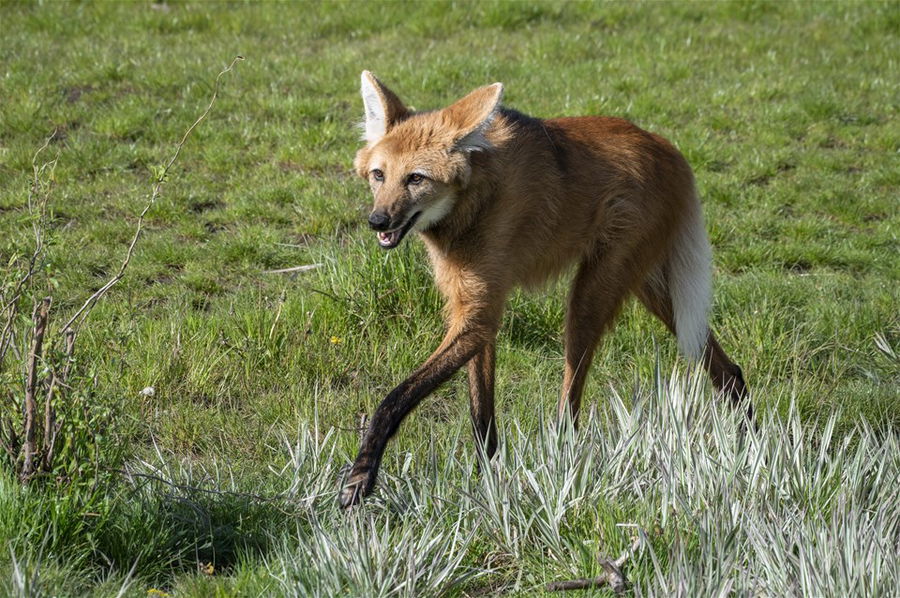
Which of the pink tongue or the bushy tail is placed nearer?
the pink tongue

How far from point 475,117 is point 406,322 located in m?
1.33

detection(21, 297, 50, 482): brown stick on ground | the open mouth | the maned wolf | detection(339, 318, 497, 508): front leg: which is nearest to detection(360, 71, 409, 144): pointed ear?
the maned wolf

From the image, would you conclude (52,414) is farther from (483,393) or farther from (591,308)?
(591,308)

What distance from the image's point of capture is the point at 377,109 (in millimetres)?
4004

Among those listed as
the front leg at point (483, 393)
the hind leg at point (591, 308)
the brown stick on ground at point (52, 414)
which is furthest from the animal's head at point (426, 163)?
the brown stick on ground at point (52, 414)

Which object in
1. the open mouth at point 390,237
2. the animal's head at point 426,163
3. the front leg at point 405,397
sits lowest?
the front leg at point 405,397

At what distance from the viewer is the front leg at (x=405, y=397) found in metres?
3.30

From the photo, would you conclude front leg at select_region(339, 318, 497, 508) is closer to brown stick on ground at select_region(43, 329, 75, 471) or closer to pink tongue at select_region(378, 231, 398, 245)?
pink tongue at select_region(378, 231, 398, 245)

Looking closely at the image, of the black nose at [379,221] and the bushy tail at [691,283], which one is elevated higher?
the black nose at [379,221]

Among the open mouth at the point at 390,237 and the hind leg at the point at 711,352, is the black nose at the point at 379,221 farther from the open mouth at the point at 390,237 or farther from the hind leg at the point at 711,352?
the hind leg at the point at 711,352

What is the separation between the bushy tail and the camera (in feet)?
14.5

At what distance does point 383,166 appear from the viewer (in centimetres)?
378

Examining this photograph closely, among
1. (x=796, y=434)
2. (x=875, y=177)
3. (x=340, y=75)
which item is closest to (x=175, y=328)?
(x=796, y=434)

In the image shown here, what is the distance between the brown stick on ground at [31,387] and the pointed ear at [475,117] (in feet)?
5.21
